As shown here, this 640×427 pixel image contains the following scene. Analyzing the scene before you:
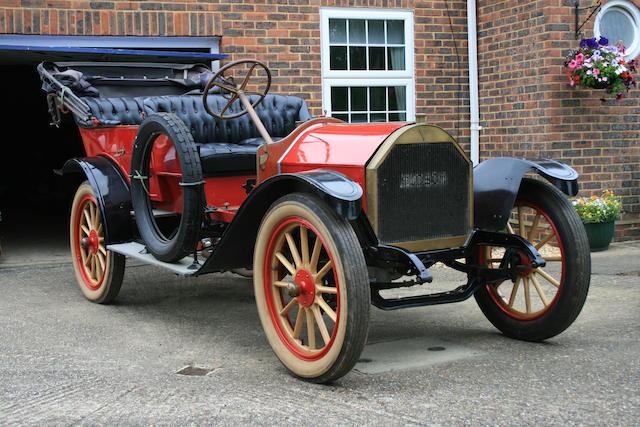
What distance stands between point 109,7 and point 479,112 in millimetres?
3990

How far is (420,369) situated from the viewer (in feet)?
12.8

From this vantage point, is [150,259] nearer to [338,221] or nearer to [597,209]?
[338,221]

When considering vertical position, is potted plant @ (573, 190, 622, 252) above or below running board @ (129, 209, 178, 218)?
below

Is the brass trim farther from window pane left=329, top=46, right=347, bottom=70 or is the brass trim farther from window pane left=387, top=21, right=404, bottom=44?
window pane left=387, top=21, right=404, bottom=44

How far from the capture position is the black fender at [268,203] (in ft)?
11.5

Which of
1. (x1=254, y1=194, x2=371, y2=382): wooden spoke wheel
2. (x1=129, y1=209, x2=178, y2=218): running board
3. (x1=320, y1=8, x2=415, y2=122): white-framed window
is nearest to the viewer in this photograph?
(x1=254, y1=194, x2=371, y2=382): wooden spoke wheel

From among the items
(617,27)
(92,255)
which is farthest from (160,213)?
(617,27)

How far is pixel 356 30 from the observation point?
330 inches

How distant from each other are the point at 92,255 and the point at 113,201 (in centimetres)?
64

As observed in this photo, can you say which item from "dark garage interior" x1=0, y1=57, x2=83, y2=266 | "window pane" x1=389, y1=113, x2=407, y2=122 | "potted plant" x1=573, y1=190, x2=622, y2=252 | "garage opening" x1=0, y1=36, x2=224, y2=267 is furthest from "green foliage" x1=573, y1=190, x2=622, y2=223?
"dark garage interior" x1=0, y1=57, x2=83, y2=266

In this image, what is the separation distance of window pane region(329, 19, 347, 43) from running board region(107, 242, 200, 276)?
390cm

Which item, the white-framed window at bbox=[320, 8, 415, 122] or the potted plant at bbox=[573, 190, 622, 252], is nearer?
the potted plant at bbox=[573, 190, 622, 252]

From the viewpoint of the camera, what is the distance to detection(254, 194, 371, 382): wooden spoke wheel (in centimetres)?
346

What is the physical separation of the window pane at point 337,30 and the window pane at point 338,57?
0.08 meters
